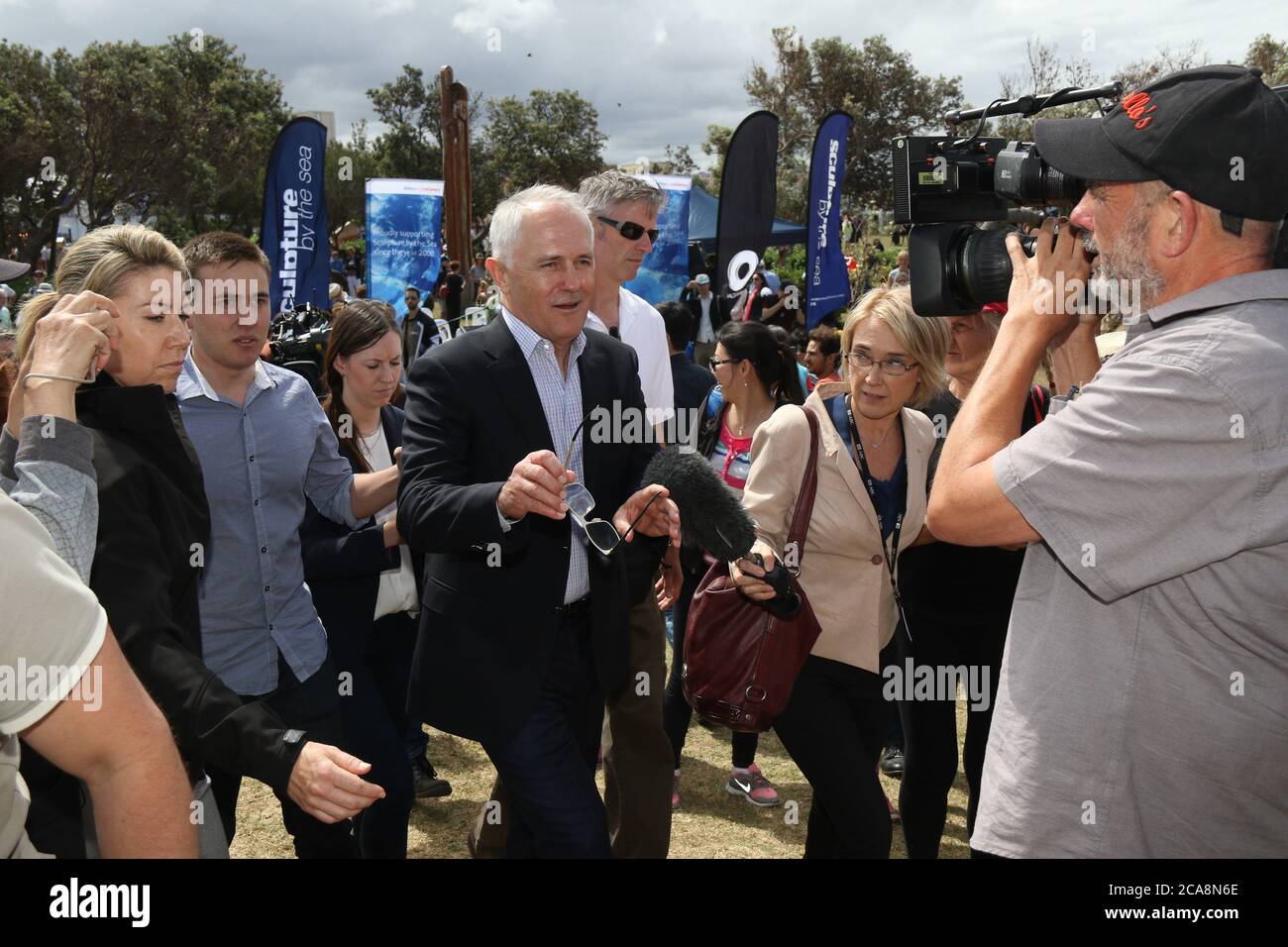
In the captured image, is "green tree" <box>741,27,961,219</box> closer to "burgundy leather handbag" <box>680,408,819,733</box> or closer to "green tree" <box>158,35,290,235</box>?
"green tree" <box>158,35,290,235</box>

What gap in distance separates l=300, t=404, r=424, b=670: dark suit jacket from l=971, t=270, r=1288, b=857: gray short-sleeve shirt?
7.98ft

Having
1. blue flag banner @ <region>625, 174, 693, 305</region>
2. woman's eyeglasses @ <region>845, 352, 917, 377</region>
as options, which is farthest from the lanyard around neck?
blue flag banner @ <region>625, 174, 693, 305</region>

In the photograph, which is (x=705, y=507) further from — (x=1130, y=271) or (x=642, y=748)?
(x=1130, y=271)

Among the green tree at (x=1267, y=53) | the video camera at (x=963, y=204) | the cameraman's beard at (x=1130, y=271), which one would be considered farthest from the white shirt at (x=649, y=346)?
the green tree at (x=1267, y=53)

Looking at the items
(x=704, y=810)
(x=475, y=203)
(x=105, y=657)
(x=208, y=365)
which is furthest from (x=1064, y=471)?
(x=475, y=203)

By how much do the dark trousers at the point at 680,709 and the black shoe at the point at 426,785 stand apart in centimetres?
114

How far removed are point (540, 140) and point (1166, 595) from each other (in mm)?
53704

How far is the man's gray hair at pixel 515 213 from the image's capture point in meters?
3.00

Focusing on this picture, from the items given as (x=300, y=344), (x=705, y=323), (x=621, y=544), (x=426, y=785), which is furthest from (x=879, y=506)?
(x=705, y=323)

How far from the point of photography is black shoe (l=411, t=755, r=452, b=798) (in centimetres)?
502

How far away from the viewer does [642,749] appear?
355 cm

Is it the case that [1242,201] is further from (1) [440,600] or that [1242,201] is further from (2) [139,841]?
(1) [440,600]

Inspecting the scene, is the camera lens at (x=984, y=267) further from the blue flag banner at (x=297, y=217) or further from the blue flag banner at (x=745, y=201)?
the blue flag banner at (x=297, y=217)

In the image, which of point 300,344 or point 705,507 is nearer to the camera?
point 705,507
